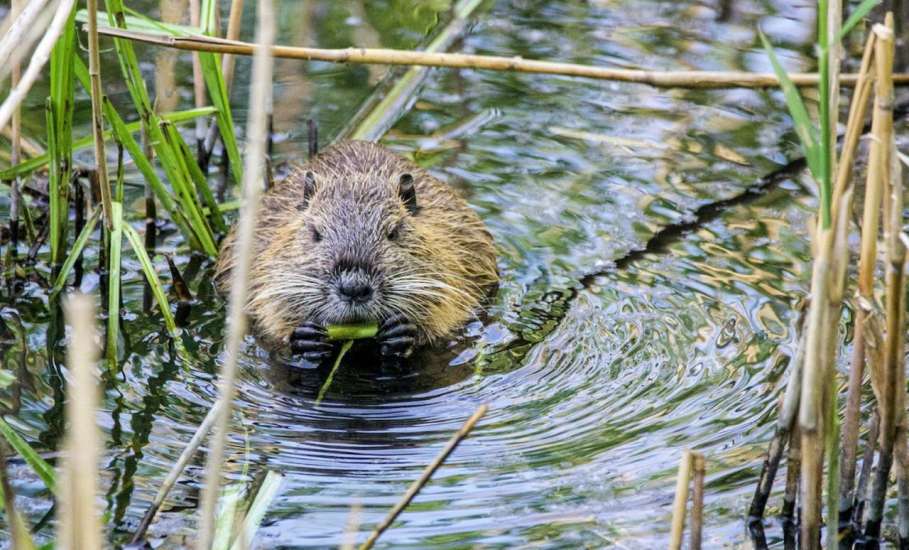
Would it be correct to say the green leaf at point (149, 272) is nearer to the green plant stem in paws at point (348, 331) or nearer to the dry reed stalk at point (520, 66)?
the green plant stem in paws at point (348, 331)

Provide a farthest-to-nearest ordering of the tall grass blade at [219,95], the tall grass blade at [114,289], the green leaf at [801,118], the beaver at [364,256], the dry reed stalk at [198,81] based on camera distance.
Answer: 1. the dry reed stalk at [198,81]
2. the tall grass blade at [219,95]
3. the beaver at [364,256]
4. the tall grass blade at [114,289]
5. the green leaf at [801,118]

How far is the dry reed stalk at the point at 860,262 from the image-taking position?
269 centimetres

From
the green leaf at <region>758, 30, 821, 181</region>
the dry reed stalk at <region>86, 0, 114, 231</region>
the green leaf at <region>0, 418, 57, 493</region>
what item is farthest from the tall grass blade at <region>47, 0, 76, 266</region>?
the green leaf at <region>758, 30, 821, 181</region>

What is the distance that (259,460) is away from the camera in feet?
12.2

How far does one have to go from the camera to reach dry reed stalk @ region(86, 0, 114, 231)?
380cm

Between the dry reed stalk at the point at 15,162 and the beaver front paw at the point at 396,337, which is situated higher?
the dry reed stalk at the point at 15,162

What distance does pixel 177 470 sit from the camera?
2.87 metres

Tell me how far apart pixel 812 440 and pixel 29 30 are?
2.05 m

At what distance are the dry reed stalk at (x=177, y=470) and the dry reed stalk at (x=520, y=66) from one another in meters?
1.05

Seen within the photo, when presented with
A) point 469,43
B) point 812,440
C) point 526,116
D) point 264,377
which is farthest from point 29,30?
point 469,43

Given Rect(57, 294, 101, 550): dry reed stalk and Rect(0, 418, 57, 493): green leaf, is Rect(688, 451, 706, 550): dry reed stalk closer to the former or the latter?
Rect(57, 294, 101, 550): dry reed stalk

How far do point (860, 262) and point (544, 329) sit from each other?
6.22ft

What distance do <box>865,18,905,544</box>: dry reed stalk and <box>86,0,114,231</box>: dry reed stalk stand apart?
86.6 inches

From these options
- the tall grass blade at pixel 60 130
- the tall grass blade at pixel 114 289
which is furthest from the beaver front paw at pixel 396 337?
the tall grass blade at pixel 60 130
